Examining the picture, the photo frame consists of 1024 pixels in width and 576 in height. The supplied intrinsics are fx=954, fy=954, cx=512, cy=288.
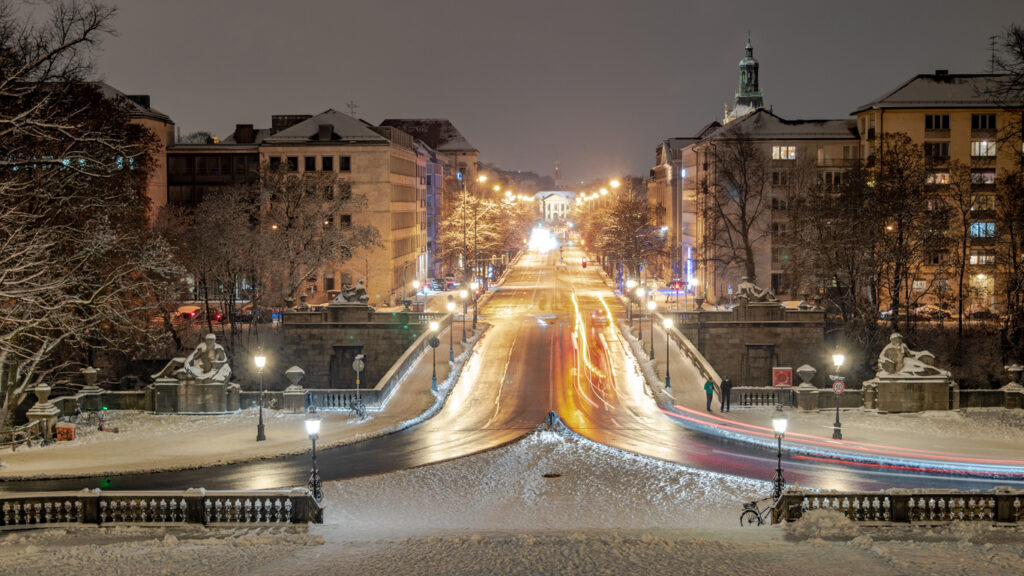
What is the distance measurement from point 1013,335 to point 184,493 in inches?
1727

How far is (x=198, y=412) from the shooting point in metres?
35.7

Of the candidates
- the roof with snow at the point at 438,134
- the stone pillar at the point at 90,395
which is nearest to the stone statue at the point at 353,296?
the stone pillar at the point at 90,395

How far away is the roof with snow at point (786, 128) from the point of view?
7612cm

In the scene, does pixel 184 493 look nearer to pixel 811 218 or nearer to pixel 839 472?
pixel 839 472

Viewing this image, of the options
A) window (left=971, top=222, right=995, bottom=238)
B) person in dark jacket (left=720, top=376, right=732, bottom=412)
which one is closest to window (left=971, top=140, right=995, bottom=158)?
window (left=971, top=222, right=995, bottom=238)

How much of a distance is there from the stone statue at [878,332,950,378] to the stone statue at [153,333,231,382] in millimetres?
25037

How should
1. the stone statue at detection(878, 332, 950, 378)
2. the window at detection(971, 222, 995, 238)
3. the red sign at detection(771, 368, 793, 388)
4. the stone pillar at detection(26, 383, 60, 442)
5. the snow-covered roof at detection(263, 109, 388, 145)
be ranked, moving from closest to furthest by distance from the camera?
the stone pillar at detection(26, 383, 60, 442) < the stone statue at detection(878, 332, 950, 378) < the red sign at detection(771, 368, 793, 388) < the window at detection(971, 222, 995, 238) < the snow-covered roof at detection(263, 109, 388, 145)

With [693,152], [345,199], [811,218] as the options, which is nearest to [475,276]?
[345,199]

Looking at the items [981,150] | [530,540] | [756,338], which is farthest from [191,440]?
[981,150]

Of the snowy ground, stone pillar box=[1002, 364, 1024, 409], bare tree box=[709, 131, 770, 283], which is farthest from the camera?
bare tree box=[709, 131, 770, 283]

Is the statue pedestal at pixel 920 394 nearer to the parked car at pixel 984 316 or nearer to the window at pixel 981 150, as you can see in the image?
the parked car at pixel 984 316

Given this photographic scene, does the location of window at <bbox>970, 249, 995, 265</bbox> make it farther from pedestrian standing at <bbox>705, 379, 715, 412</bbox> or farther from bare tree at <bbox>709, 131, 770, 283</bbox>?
pedestrian standing at <bbox>705, 379, 715, 412</bbox>

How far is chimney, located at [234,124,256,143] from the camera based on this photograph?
308 ft

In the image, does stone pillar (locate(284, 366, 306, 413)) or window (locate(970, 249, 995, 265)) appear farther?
window (locate(970, 249, 995, 265))
